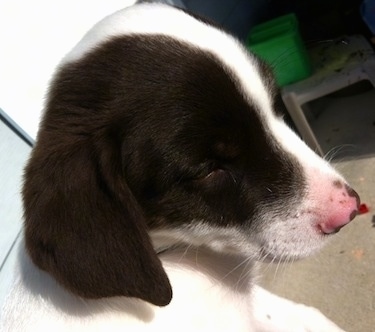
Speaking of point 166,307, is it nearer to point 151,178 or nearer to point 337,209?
point 151,178

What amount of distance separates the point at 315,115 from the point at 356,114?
0.26 metres

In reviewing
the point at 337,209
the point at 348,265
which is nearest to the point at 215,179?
the point at 337,209

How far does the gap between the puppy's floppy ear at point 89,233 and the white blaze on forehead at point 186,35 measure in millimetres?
347

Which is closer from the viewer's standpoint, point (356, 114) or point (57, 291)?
point (57, 291)

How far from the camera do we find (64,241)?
1380 mm

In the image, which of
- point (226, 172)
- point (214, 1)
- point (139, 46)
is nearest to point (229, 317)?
point (226, 172)

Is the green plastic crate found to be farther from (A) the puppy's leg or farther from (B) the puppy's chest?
(B) the puppy's chest

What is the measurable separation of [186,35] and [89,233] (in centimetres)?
54

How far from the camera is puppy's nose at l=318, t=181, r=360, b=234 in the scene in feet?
4.82

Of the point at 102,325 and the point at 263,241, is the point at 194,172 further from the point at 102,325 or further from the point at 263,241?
the point at 102,325

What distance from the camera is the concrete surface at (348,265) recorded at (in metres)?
2.34

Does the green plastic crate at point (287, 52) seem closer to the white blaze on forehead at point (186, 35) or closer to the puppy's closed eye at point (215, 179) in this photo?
the white blaze on forehead at point (186, 35)

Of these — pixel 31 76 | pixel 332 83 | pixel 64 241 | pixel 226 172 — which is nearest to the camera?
pixel 64 241

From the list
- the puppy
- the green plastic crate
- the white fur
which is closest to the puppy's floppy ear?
the puppy
